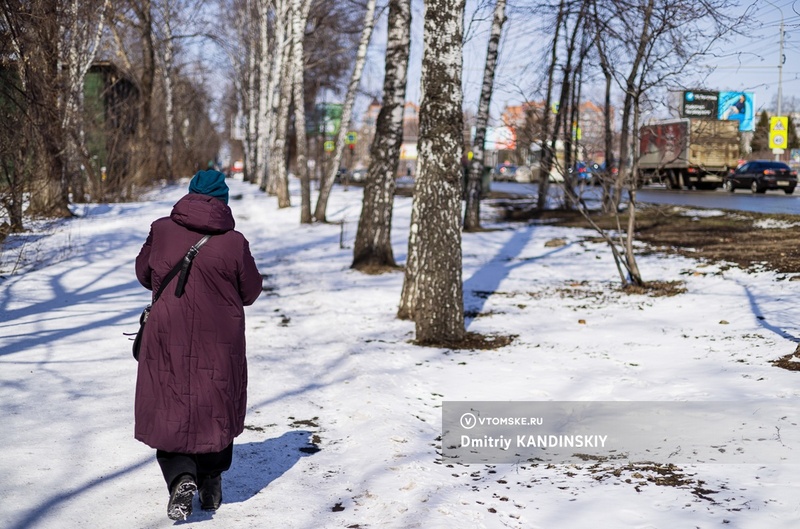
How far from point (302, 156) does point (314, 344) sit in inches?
496

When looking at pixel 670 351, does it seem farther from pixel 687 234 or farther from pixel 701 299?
pixel 687 234

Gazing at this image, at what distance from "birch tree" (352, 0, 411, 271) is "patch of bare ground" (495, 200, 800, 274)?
12.6 ft

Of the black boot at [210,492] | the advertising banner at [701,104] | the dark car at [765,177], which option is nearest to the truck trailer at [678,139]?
the advertising banner at [701,104]

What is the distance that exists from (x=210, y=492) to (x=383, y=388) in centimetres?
260

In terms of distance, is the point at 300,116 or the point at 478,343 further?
the point at 300,116

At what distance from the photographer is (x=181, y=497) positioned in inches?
156

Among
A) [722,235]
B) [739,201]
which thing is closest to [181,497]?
[722,235]

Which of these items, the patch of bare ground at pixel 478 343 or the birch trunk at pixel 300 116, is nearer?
the patch of bare ground at pixel 478 343

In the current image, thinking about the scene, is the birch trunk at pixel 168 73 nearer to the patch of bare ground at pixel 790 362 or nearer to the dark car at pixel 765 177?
the dark car at pixel 765 177

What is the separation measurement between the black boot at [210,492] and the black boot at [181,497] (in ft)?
0.71

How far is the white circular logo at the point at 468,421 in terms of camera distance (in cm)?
592

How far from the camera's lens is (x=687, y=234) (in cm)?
1647

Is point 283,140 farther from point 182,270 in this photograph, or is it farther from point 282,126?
point 182,270

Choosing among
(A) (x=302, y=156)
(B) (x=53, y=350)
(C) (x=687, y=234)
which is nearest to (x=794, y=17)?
(B) (x=53, y=350)
